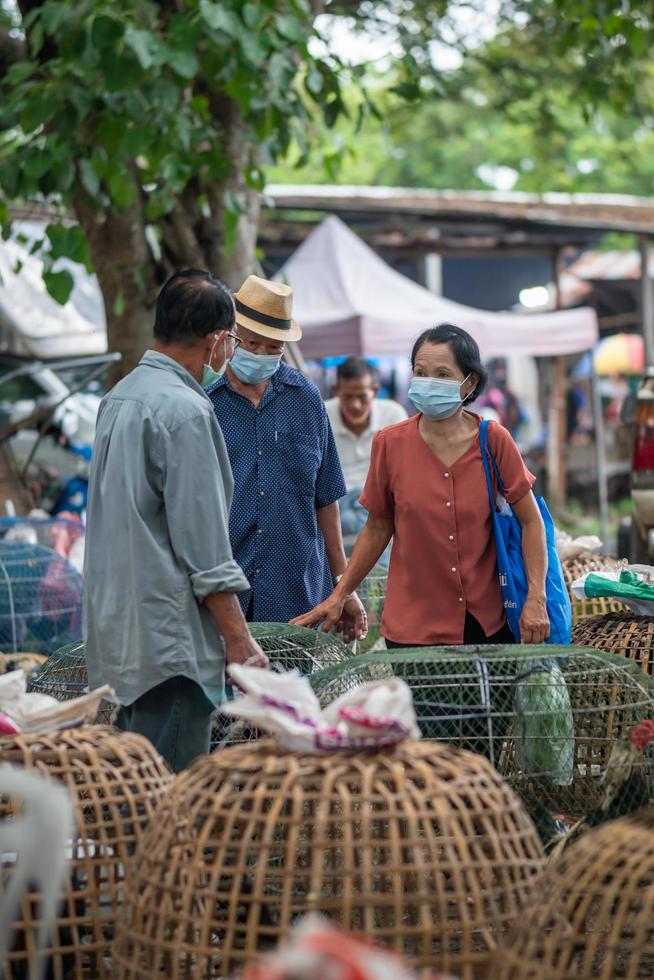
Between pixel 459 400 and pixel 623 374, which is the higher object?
pixel 623 374

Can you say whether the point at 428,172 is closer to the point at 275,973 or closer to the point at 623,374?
the point at 623,374

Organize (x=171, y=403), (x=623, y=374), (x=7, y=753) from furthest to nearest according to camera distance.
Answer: (x=623, y=374), (x=171, y=403), (x=7, y=753)

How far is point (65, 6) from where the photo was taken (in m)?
6.23

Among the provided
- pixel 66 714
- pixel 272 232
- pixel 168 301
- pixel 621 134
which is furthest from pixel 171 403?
pixel 621 134

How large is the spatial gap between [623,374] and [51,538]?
1585 cm

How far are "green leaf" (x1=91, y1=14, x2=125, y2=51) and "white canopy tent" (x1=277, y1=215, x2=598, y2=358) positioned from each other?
5994mm

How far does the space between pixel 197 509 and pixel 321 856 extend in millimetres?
1227

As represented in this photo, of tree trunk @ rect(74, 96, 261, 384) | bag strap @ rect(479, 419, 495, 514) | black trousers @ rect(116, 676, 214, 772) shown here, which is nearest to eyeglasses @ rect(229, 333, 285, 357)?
bag strap @ rect(479, 419, 495, 514)

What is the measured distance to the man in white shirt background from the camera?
24.3 feet

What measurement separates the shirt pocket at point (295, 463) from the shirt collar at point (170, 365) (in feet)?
4.24

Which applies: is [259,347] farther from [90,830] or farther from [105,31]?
[90,830]

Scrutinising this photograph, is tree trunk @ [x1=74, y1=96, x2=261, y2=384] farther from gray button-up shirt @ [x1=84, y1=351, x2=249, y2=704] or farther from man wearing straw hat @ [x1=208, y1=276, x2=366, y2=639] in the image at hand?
gray button-up shirt @ [x1=84, y1=351, x2=249, y2=704]

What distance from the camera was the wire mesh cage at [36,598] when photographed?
729 cm

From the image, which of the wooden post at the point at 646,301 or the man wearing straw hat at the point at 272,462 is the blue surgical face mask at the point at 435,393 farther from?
the wooden post at the point at 646,301
